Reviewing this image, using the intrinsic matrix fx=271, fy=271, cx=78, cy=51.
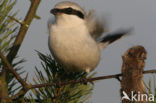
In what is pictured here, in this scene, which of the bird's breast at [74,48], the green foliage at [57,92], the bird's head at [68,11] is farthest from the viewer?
the bird's head at [68,11]

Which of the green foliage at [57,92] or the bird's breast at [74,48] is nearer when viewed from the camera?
the green foliage at [57,92]

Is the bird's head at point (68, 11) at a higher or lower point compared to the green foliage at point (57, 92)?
higher

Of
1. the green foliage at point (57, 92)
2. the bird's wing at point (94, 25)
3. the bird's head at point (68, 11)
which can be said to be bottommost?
the green foliage at point (57, 92)

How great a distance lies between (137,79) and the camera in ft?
2.18

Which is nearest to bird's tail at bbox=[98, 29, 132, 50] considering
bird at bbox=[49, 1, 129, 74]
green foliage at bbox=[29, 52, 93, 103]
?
bird at bbox=[49, 1, 129, 74]

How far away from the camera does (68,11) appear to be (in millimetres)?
1579

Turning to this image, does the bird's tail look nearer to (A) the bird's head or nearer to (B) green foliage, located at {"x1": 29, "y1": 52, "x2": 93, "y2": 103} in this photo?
(A) the bird's head

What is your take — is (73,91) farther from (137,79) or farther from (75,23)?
(75,23)

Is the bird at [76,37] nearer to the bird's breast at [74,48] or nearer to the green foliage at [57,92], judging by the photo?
the bird's breast at [74,48]

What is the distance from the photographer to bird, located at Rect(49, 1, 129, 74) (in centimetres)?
137

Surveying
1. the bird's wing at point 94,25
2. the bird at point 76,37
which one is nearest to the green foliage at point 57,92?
the bird at point 76,37

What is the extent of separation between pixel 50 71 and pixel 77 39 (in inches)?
14.2

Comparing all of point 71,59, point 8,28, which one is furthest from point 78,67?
point 8,28

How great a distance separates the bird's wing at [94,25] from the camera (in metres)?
1.40
